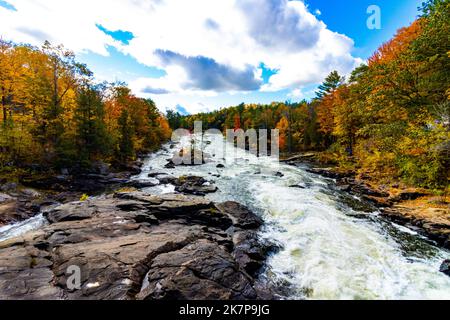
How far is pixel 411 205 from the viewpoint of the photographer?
1458 centimetres

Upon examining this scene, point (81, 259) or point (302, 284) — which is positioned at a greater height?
point (81, 259)

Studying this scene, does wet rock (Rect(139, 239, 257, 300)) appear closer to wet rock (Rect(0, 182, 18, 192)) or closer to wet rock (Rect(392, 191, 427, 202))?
wet rock (Rect(392, 191, 427, 202))

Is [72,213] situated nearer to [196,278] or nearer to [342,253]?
[196,278]

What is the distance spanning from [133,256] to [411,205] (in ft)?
53.2

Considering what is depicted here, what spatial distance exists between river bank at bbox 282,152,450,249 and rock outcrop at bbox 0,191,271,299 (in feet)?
27.3

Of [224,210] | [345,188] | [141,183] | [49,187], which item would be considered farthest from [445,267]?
[49,187]

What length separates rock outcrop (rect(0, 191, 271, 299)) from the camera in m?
6.38

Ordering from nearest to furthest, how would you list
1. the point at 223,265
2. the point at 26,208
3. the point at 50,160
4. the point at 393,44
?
1. the point at 223,265
2. the point at 26,208
3. the point at 50,160
4. the point at 393,44

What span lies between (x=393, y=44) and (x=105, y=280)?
35.0 meters

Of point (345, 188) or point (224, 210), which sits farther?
point (345, 188)

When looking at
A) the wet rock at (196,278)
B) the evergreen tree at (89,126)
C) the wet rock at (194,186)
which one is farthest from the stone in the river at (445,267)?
the evergreen tree at (89,126)
